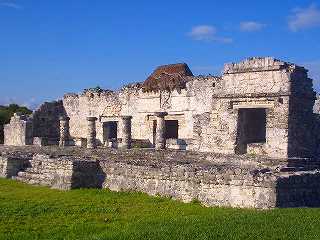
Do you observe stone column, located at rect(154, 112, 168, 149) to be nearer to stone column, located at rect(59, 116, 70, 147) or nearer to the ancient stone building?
the ancient stone building

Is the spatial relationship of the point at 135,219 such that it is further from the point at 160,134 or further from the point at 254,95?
the point at 160,134

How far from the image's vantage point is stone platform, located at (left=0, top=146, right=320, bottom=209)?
413 inches

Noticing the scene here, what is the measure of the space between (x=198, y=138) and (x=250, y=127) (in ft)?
6.89

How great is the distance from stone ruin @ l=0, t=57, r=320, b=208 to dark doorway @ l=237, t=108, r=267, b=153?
43mm

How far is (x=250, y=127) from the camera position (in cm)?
2119

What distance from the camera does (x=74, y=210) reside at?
10055mm

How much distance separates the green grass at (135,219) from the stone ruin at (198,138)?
781mm

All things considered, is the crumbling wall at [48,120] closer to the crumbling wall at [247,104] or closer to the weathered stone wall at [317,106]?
the crumbling wall at [247,104]

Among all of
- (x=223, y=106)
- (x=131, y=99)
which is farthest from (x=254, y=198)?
(x=131, y=99)

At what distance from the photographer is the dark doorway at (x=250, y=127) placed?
19922mm

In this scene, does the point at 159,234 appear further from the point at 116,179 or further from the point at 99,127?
the point at 99,127

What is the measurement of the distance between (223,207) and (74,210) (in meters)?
2.91

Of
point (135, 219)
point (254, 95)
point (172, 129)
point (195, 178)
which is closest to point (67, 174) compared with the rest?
point (195, 178)

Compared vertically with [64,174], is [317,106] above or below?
above
